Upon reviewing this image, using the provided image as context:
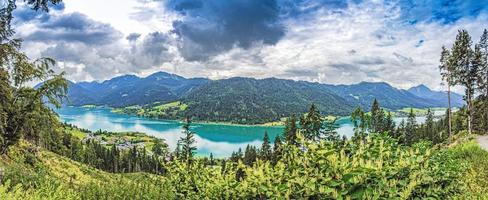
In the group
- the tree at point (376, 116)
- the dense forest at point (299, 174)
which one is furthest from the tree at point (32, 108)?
the tree at point (376, 116)

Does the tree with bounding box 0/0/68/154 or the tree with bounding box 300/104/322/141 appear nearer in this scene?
the tree with bounding box 0/0/68/154

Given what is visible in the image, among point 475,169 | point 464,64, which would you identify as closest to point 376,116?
point 464,64

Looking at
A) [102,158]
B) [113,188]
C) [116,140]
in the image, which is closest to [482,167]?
[113,188]

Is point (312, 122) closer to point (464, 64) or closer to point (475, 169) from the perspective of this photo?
point (464, 64)

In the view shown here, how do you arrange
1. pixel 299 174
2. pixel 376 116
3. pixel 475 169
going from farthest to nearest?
1. pixel 376 116
2. pixel 475 169
3. pixel 299 174

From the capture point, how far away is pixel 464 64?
165 ft

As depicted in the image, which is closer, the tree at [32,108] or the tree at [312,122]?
the tree at [32,108]

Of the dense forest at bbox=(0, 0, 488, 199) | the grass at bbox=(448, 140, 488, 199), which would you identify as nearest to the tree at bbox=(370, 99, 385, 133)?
the grass at bbox=(448, 140, 488, 199)

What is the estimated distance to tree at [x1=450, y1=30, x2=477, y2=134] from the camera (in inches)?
1932

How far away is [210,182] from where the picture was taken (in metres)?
6.62

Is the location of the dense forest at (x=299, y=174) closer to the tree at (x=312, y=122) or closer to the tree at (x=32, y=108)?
the tree at (x=32, y=108)

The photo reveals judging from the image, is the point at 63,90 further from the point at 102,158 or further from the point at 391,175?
the point at 102,158

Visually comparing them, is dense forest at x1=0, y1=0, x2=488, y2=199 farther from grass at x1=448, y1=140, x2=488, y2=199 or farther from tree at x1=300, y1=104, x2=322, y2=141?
tree at x1=300, y1=104, x2=322, y2=141

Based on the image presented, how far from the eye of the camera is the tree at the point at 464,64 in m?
49.1
